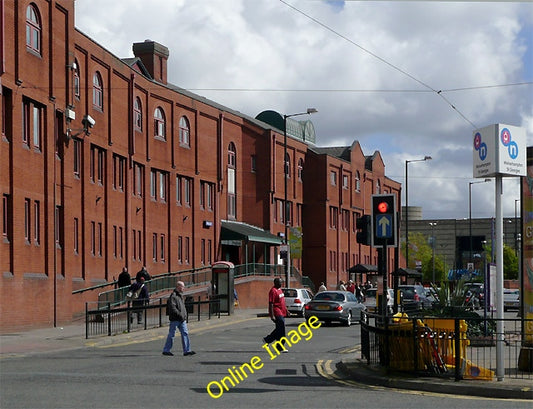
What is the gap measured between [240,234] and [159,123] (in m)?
9.70

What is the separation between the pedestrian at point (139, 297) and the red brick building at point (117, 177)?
2449 mm

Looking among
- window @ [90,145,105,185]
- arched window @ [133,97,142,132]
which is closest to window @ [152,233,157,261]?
arched window @ [133,97,142,132]

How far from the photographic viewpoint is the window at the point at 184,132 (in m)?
54.6

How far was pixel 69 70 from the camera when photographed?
119ft

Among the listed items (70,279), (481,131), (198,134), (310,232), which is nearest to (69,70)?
(70,279)

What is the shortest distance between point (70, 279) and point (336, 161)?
4165cm

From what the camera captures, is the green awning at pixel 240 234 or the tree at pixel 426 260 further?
the tree at pixel 426 260

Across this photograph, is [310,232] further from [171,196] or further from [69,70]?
[69,70]

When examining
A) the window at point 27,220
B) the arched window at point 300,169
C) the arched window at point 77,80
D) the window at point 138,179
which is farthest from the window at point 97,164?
the arched window at point 300,169

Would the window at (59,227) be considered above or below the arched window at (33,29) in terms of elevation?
below

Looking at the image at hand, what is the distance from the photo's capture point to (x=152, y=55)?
57.7m

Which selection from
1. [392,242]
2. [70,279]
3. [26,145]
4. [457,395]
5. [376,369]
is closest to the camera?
[457,395]

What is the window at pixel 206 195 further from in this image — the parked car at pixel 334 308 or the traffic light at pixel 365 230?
the traffic light at pixel 365 230

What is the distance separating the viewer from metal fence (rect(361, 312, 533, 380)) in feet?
50.3
